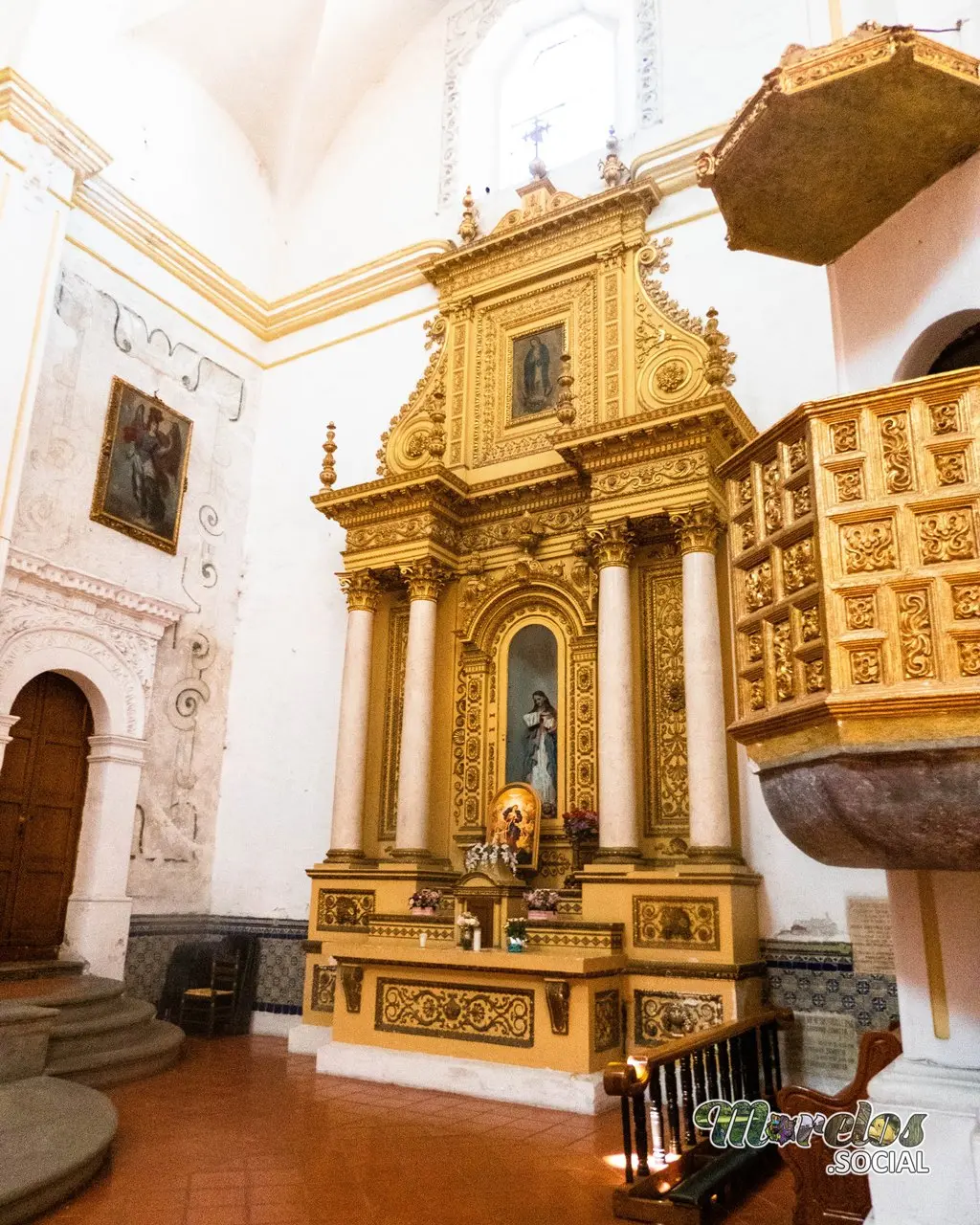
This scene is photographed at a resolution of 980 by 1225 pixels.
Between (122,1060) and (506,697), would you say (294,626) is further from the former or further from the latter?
(122,1060)

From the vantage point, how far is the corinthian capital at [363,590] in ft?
29.2

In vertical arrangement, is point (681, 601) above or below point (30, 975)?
above

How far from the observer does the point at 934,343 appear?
4059 mm

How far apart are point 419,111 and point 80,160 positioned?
4.30 meters

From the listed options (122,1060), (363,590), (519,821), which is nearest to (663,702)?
(519,821)

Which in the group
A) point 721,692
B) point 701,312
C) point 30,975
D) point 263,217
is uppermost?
point 263,217

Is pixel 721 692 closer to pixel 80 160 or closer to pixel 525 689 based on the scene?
pixel 525 689

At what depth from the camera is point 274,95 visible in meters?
11.3

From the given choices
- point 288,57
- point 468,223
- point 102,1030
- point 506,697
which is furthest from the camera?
point 288,57

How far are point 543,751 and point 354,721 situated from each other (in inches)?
66.8

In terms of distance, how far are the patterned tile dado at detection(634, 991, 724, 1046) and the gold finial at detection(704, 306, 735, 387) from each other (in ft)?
14.5

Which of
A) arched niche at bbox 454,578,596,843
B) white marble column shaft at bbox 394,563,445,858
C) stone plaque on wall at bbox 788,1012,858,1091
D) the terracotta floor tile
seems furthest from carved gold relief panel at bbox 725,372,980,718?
white marble column shaft at bbox 394,563,445,858

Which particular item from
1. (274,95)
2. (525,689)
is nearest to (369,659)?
(525,689)
